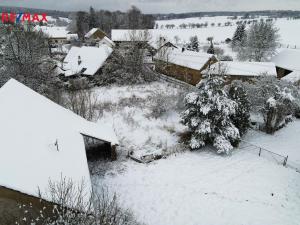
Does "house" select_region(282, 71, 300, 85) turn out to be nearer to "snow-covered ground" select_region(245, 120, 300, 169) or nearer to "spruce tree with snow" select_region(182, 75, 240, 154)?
"snow-covered ground" select_region(245, 120, 300, 169)

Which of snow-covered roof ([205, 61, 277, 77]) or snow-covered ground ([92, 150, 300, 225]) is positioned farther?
snow-covered roof ([205, 61, 277, 77])

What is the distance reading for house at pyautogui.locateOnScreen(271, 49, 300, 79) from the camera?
4372 cm

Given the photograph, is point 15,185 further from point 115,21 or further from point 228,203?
point 115,21

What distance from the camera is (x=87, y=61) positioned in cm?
4144

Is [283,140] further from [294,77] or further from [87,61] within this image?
[87,61]

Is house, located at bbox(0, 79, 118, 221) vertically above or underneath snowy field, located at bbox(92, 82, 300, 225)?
above

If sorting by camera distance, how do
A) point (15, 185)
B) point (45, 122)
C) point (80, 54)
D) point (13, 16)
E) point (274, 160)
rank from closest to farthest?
point (15, 185), point (45, 122), point (274, 160), point (13, 16), point (80, 54)

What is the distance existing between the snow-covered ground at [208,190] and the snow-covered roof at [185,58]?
2269cm

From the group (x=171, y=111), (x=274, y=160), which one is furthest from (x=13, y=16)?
(x=274, y=160)

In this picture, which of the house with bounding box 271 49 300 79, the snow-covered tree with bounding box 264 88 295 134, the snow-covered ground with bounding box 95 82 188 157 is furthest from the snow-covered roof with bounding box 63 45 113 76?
the house with bounding box 271 49 300 79

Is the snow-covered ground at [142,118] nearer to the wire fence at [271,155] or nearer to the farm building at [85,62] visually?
the farm building at [85,62]

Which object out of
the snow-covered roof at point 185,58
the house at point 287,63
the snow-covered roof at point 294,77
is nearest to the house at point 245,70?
the snow-covered roof at point 294,77

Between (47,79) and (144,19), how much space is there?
85285mm

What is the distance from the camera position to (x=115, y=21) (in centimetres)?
10569
